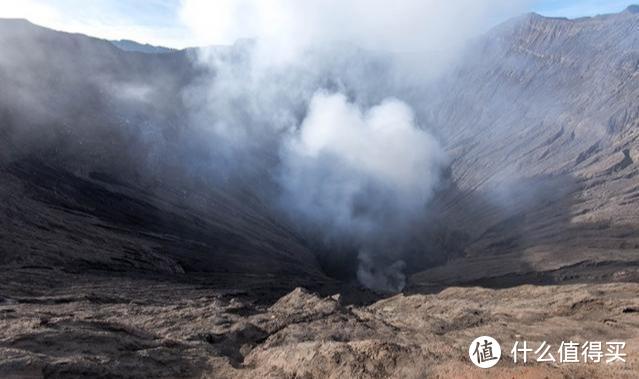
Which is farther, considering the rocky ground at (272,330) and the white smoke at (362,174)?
the white smoke at (362,174)

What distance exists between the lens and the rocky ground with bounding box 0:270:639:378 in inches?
490

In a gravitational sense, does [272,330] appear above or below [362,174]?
below

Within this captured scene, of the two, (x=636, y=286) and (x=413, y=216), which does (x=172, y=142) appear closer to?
(x=413, y=216)

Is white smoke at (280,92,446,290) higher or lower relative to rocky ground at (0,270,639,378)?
higher

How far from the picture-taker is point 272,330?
62.4 ft

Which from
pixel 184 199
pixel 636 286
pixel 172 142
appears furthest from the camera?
pixel 172 142

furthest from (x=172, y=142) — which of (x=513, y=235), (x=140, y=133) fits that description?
(x=513, y=235)

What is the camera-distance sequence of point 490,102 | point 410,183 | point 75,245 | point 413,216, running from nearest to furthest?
point 75,245 → point 413,216 → point 410,183 → point 490,102

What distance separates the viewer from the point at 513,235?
61.1 meters

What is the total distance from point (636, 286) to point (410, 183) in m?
63.1

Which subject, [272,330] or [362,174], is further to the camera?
[362,174]

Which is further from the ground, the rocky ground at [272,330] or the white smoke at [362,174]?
the white smoke at [362,174]

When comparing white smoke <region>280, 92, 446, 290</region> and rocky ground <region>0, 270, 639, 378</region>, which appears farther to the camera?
white smoke <region>280, 92, 446, 290</region>

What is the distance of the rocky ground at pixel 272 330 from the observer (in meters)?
12.4
